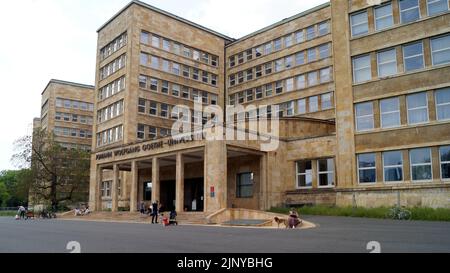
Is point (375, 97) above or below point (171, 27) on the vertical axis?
below

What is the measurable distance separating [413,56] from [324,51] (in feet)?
76.4

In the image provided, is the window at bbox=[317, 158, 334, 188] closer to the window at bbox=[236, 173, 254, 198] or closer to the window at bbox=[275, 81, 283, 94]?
the window at bbox=[236, 173, 254, 198]

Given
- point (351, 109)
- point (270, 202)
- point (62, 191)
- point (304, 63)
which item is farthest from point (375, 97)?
point (62, 191)

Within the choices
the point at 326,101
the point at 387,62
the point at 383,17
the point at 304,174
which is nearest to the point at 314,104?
the point at 326,101

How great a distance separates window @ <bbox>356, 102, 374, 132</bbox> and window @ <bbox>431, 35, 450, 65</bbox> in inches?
204

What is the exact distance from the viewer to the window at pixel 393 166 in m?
31.2

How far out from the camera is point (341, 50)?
116 ft

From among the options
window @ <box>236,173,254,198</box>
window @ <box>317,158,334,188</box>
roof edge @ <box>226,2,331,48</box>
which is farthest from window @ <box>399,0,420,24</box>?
roof edge @ <box>226,2,331,48</box>

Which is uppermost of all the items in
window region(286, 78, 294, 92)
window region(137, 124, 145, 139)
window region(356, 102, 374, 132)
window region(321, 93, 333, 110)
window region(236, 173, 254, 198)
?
window region(286, 78, 294, 92)

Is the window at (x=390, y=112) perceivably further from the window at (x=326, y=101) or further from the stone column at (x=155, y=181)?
the window at (x=326, y=101)

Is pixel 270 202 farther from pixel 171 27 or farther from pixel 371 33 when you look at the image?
pixel 171 27

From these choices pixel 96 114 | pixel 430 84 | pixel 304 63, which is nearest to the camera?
Result: pixel 430 84

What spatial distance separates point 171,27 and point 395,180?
3991 centimetres

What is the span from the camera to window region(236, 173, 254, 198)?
130 ft
